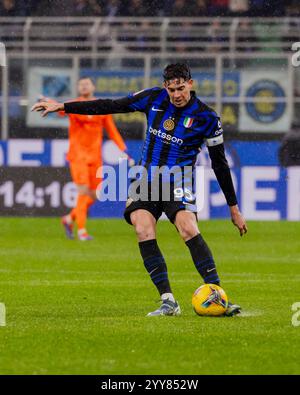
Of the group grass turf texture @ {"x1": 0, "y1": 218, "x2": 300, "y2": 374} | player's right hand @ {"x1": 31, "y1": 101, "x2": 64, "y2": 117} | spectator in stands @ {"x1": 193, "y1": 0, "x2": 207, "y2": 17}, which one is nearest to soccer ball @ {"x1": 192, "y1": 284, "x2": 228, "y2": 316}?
grass turf texture @ {"x1": 0, "y1": 218, "x2": 300, "y2": 374}

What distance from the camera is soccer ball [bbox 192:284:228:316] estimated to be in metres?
8.90

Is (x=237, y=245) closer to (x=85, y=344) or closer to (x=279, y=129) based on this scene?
(x=279, y=129)

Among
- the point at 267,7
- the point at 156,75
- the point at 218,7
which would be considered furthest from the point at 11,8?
the point at 267,7

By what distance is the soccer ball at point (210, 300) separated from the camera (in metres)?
8.90

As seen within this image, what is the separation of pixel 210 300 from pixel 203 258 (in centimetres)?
38

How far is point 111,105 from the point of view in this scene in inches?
367

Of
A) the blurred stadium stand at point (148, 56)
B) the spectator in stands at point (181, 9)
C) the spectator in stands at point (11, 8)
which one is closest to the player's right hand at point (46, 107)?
the blurred stadium stand at point (148, 56)

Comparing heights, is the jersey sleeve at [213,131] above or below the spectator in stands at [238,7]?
below

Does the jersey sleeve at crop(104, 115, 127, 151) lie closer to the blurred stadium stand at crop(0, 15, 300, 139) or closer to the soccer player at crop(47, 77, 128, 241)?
the soccer player at crop(47, 77, 128, 241)

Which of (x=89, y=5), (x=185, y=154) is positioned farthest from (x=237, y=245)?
(x=89, y=5)

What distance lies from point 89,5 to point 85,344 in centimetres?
1888

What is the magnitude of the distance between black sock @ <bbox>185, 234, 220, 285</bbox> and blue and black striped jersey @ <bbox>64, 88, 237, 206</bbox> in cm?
44

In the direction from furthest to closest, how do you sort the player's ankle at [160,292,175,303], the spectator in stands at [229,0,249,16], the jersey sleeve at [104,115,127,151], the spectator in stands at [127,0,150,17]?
the spectator in stands at [127,0,150,17] → the spectator in stands at [229,0,249,16] → the jersey sleeve at [104,115,127,151] → the player's ankle at [160,292,175,303]

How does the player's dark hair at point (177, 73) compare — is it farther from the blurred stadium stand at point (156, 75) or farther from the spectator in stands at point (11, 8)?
the spectator in stands at point (11, 8)
